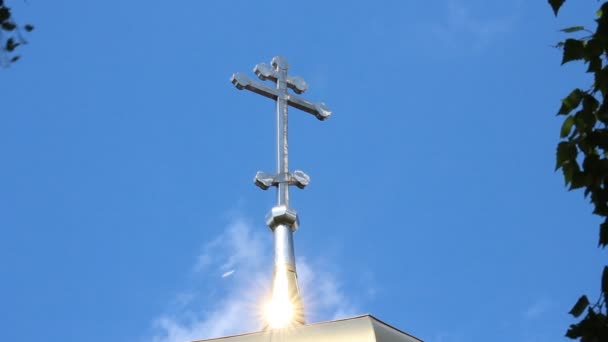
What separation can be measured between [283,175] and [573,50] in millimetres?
6973

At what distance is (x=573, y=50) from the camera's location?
505cm

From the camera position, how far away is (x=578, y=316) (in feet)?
14.8

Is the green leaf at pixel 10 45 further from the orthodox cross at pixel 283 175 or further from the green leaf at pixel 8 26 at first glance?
the orthodox cross at pixel 283 175

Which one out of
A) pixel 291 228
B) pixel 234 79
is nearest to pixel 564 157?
pixel 291 228

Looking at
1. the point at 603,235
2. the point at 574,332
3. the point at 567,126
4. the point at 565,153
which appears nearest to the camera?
the point at 574,332

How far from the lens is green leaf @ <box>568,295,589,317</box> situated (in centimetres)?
452

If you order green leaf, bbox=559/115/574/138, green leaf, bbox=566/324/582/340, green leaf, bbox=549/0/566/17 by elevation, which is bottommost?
green leaf, bbox=566/324/582/340

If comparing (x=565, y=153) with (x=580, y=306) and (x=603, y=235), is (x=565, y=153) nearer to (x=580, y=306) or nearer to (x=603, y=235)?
(x=603, y=235)

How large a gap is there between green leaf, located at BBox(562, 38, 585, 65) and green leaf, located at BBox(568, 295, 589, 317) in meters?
1.26

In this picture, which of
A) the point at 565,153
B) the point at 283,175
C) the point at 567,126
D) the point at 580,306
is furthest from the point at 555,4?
the point at 283,175

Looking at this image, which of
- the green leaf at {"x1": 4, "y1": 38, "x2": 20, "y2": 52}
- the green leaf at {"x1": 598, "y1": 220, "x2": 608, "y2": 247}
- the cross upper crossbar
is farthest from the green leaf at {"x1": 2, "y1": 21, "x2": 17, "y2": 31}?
the cross upper crossbar

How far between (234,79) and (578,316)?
8.47 m

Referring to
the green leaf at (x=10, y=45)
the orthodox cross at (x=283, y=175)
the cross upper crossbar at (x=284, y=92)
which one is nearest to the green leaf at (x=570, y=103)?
the green leaf at (x=10, y=45)

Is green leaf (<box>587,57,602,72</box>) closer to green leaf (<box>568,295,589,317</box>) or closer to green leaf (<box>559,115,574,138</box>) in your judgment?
green leaf (<box>559,115,574,138</box>)
